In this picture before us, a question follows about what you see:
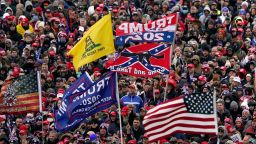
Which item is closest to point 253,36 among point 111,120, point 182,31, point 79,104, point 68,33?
point 182,31

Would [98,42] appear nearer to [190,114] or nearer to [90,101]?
[90,101]

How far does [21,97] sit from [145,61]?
2764 millimetres

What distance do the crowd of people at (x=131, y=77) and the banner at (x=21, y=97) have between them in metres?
1.69

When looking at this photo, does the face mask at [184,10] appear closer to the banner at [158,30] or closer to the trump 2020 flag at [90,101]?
the banner at [158,30]

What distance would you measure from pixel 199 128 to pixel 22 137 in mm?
6668

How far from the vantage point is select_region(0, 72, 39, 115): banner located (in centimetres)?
3875

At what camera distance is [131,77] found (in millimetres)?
45000

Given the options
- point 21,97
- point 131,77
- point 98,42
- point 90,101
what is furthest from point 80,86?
point 131,77

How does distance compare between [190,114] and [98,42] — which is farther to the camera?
[98,42]

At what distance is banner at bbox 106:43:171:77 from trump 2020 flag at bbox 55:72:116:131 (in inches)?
30.6

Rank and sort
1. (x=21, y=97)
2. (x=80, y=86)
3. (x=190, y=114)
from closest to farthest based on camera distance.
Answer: (x=190, y=114) < (x=80, y=86) < (x=21, y=97)

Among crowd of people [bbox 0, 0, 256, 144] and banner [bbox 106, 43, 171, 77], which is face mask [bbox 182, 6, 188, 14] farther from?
banner [bbox 106, 43, 171, 77]

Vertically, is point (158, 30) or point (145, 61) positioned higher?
point (158, 30)

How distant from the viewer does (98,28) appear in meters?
39.2
